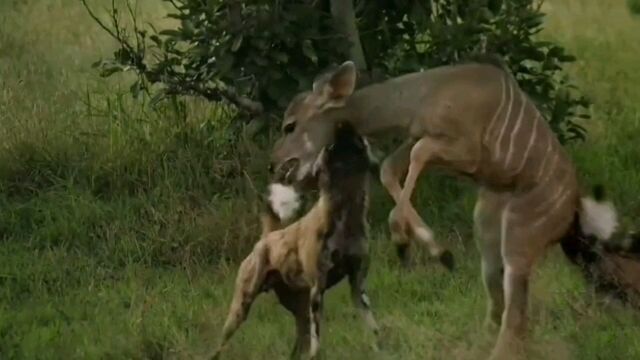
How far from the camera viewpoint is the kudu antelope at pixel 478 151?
6.09m

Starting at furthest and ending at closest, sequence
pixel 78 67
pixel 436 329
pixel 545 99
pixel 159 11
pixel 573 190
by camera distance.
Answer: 1. pixel 159 11
2. pixel 78 67
3. pixel 545 99
4. pixel 436 329
5. pixel 573 190

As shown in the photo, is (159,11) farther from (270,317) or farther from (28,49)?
(270,317)

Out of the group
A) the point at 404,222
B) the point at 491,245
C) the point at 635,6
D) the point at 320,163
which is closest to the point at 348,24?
the point at 635,6

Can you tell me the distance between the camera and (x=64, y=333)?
731cm

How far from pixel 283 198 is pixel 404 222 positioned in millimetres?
475

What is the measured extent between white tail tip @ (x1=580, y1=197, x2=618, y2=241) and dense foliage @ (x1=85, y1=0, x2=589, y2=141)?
260 centimetres

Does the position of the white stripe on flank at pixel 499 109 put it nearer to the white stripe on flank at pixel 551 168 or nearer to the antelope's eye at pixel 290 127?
the white stripe on flank at pixel 551 168

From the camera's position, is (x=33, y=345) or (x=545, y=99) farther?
(x=545, y=99)

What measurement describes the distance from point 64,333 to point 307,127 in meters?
1.82

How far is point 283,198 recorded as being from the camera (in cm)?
610

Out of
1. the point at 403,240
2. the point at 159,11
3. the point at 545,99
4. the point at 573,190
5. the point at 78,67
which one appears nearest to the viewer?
the point at 403,240

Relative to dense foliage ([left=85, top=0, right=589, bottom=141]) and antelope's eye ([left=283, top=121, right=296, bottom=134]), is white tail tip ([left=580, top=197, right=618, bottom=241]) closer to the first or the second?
antelope's eye ([left=283, top=121, right=296, bottom=134])

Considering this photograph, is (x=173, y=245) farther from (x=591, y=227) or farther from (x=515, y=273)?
(x=591, y=227)

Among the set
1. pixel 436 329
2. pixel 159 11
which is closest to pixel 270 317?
pixel 436 329
